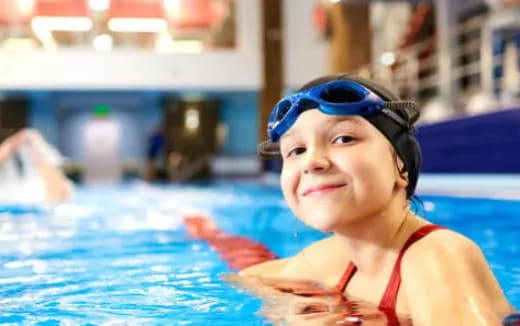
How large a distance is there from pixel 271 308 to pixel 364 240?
42 centimetres

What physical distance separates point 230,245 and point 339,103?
96.6 inches

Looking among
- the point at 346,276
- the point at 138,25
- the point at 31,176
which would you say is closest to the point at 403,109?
the point at 346,276

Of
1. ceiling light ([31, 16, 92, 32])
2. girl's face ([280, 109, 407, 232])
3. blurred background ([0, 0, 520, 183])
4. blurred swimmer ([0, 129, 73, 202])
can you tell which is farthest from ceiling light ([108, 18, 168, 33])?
girl's face ([280, 109, 407, 232])

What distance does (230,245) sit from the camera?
151 inches

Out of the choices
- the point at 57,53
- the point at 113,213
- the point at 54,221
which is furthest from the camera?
the point at 57,53

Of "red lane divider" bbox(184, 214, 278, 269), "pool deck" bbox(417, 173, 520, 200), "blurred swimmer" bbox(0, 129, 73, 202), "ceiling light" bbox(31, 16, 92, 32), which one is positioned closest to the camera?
"red lane divider" bbox(184, 214, 278, 269)

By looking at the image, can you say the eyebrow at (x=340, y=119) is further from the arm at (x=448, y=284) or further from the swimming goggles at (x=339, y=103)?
the arm at (x=448, y=284)

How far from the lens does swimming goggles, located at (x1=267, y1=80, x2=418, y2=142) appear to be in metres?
1.47

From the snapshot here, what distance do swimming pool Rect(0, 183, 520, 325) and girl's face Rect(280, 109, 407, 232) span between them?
16.5 inches

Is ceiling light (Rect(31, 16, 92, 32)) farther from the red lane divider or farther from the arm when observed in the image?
the arm

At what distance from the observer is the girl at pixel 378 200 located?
4.54ft

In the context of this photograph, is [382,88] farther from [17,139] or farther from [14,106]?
[14,106]

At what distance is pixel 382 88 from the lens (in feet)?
5.12

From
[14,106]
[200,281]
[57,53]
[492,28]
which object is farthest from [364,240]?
[14,106]
